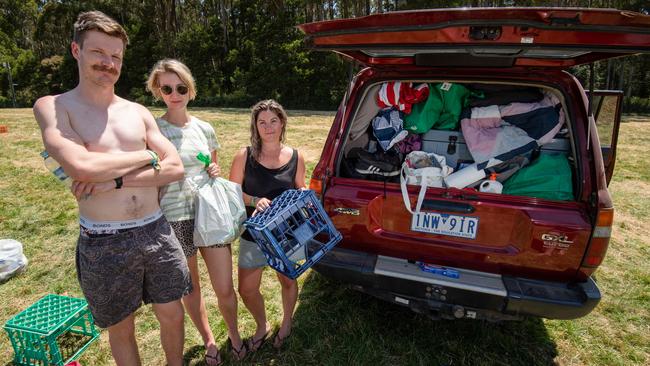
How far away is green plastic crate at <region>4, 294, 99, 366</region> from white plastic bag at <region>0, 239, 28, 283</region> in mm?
980

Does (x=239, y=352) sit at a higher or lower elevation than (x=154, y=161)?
lower

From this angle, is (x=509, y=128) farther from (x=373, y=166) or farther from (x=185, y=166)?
(x=185, y=166)

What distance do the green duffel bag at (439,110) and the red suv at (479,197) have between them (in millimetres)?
366

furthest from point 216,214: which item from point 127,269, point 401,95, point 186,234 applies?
point 401,95

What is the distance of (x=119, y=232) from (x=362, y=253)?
1.45 metres

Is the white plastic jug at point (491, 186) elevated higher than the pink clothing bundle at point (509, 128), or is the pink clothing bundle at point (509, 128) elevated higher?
the pink clothing bundle at point (509, 128)

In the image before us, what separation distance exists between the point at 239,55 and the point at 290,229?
1033 inches

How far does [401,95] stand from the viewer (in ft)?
9.61

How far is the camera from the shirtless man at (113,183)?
1674 mm

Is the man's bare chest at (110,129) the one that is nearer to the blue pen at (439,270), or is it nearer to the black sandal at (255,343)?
the black sandal at (255,343)

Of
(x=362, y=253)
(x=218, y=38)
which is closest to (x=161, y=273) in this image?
(x=362, y=253)

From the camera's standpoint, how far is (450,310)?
2.25 m

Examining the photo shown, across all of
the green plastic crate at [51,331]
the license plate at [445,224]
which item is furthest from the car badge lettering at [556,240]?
the green plastic crate at [51,331]

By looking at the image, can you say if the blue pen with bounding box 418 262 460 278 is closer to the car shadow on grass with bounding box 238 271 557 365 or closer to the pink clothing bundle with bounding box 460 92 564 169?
the car shadow on grass with bounding box 238 271 557 365
